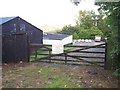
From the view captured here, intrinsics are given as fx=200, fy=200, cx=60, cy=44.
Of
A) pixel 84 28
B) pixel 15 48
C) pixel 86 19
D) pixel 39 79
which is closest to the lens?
pixel 39 79

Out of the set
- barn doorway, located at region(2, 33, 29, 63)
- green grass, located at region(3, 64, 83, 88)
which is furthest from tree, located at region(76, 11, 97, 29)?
green grass, located at region(3, 64, 83, 88)

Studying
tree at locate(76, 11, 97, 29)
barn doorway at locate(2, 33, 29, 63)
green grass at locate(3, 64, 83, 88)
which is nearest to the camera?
green grass at locate(3, 64, 83, 88)

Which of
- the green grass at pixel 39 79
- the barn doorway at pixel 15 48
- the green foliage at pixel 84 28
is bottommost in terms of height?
the green grass at pixel 39 79

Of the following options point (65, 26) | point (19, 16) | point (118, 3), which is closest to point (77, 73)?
point (118, 3)

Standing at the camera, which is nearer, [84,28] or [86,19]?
[84,28]

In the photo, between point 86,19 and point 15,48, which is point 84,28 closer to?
point 86,19

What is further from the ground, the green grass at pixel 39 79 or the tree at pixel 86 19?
the tree at pixel 86 19

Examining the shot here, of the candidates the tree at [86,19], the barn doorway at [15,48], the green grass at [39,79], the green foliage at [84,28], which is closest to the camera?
the green grass at [39,79]

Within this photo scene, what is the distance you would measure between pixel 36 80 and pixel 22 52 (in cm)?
395

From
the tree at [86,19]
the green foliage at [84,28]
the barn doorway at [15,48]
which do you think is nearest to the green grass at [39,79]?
the barn doorway at [15,48]

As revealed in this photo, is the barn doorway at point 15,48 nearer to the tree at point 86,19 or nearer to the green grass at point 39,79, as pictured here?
the green grass at point 39,79

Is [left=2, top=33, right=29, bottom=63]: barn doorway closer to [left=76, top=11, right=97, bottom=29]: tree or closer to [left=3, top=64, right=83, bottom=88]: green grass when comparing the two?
[left=3, top=64, right=83, bottom=88]: green grass

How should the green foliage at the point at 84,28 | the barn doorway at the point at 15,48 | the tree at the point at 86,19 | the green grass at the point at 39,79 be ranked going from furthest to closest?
1. the tree at the point at 86,19
2. the green foliage at the point at 84,28
3. the barn doorway at the point at 15,48
4. the green grass at the point at 39,79

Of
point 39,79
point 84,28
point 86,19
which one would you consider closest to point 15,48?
point 39,79
